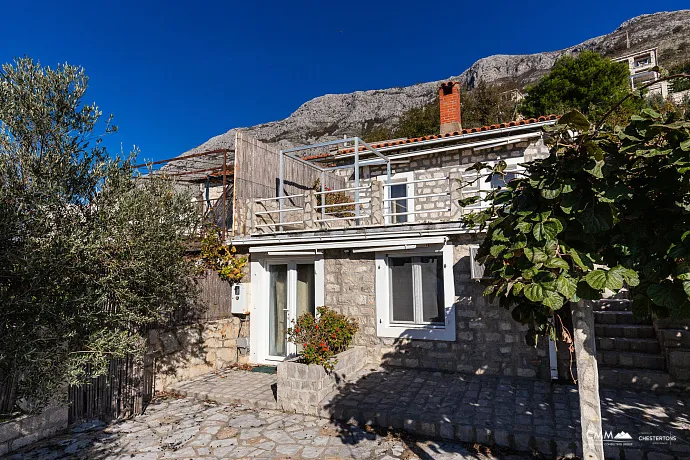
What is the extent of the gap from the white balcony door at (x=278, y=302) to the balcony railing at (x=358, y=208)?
999mm

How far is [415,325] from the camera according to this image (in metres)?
8.50

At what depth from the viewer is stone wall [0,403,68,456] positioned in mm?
5195

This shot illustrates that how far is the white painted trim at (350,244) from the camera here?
26.5ft

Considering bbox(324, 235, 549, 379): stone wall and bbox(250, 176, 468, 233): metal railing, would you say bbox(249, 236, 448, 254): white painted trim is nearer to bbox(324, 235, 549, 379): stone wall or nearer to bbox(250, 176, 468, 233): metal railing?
bbox(324, 235, 549, 379): stone wall

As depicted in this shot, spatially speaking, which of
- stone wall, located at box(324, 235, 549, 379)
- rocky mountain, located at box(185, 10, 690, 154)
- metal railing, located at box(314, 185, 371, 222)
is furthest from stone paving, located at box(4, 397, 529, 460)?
rocky mountain, located at box(185, 10, 690, 154)

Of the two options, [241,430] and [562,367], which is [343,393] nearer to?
[241,430]

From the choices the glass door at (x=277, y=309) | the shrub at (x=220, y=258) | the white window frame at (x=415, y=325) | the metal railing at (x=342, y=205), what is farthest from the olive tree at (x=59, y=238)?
the white window frame at (x=415, y=325)

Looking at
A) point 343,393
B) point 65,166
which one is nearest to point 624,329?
point 343,393

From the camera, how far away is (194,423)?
624 centimetres

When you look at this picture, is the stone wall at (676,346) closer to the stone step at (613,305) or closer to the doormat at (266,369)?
the stone step at (613,305)

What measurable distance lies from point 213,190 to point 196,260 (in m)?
7.31

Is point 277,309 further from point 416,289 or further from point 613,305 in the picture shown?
point 613,305

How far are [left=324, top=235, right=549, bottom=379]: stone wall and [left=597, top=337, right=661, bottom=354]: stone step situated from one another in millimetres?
1089

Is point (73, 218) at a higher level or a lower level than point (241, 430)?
higher
